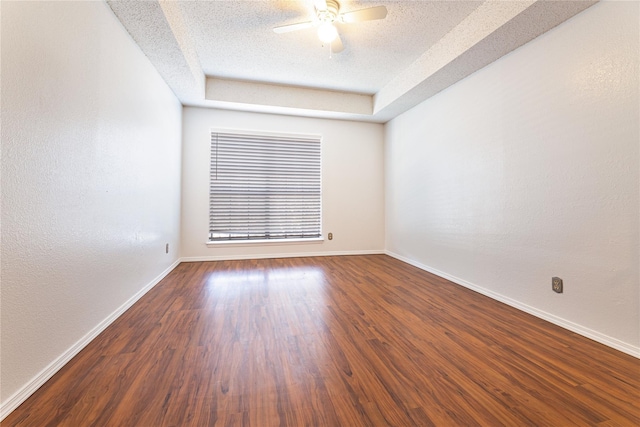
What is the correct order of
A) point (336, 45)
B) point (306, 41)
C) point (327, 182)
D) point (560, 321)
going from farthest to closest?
point (327, 182) → point (306, 41) → point (336, 45) → point (560, 321)

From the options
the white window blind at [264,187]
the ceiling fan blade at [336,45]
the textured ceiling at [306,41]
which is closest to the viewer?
the textured ceiling at [306,41]

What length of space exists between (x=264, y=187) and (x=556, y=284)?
11.9ft

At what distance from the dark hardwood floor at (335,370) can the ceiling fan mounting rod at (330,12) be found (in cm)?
244

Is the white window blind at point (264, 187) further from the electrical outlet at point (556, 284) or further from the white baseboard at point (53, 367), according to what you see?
the electrical outlet at point (556, 284)

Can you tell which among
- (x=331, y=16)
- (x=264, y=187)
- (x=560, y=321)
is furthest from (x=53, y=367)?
(x=560, y=321)

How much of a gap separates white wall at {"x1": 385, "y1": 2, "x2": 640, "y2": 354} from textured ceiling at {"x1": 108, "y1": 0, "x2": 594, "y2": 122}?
26 centimetres

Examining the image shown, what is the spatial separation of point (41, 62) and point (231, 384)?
6.13 feet

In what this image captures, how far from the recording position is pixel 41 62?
1.26 metres

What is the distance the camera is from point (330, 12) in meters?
2.07

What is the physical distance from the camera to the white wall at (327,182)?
3820mm

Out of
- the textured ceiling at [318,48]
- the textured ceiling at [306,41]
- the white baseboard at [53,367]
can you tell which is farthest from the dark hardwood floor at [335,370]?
the textured ceiling at [306,41]

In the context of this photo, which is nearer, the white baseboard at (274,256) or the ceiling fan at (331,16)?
the ceiling fan at (331,16)

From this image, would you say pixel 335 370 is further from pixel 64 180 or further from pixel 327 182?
pixel 327 182

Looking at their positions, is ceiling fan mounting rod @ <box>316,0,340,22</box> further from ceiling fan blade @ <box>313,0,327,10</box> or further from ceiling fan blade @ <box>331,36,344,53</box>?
ceiling fan blade @ <box>331,36,344,53</box>
